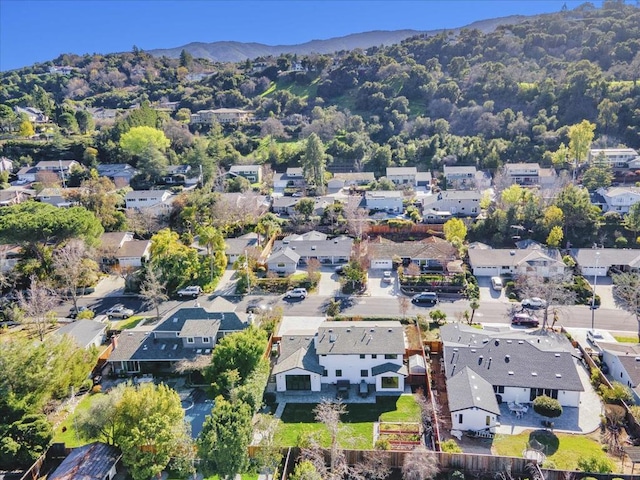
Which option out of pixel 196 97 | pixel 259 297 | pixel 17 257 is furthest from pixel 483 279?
pixel 196 97

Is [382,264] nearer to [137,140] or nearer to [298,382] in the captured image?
[298,382]

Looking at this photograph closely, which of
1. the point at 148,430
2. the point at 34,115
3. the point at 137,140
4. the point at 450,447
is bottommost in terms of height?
the point at 450,447

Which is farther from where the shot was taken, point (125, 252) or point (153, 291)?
point (125, 252)

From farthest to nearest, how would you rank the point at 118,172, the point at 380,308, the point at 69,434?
1. the point at 118,172
2. the point at 380,308
3. the point at 69,434

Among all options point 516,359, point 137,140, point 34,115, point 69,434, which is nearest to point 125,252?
point 69,434

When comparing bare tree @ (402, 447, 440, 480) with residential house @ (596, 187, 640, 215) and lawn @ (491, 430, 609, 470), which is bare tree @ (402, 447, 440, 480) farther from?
residential house @ (596, 187, 640, 215)

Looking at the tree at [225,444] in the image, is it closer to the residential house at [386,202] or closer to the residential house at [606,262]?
the residential house at [606,262]
